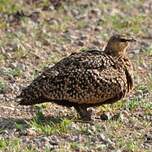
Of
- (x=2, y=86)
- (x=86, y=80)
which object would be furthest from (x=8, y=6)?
(x=86, y=80)

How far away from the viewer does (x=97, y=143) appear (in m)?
7.91

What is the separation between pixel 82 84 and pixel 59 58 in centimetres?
296

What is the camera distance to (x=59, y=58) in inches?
447

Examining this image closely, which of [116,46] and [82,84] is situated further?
[116,46]

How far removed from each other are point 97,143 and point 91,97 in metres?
0.70

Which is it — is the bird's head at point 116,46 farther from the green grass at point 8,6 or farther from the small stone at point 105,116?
the green grass at point 8,6

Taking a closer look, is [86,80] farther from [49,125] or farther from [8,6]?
[8,6]

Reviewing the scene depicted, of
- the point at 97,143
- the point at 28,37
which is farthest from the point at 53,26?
the point at 97,143

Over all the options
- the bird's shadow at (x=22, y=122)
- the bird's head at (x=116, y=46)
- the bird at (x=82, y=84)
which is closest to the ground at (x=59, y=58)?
the bird's shadow at (x=22, y=122)

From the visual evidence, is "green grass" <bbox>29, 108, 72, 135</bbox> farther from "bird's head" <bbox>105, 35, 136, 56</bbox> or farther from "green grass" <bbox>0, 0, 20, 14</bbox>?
"green grass" <bbox>0, 0, 20, 14</bbox>

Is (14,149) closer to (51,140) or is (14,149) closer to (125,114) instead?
(51,140)

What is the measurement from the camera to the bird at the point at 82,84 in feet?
27.5

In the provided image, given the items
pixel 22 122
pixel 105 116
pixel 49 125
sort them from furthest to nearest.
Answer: pixel 105 116, pixel 22 122, pixel 49 125

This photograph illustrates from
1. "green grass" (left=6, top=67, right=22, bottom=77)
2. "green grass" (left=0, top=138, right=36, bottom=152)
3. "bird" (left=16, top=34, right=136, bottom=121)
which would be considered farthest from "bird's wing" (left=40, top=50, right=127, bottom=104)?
"green grass" (left=6, top=67, right=22, bottom=77)
